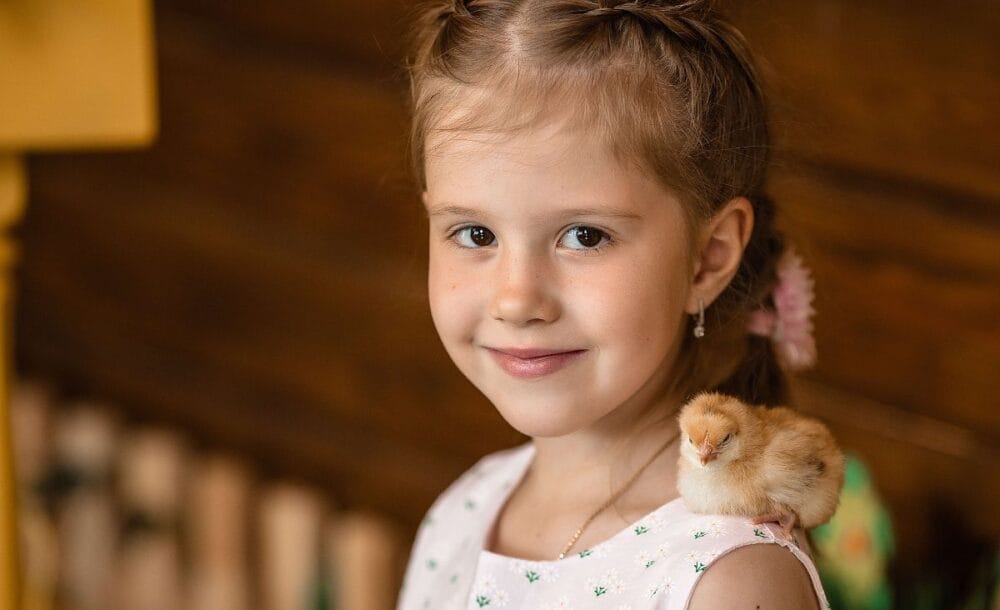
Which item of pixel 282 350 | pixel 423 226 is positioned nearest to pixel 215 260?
pixel 282 350

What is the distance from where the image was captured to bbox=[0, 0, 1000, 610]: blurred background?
137cm

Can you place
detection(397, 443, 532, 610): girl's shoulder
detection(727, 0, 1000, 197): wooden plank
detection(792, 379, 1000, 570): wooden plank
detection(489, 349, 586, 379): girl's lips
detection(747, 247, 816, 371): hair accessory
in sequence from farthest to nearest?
detection(792, 379, 1000, 570): wooden plank
detection(727, 0, 1000, 197): wooden plank
detection(397, 443, 532, 610): girl's shoulder
detection(747, 247, 816, 371): hair accessory
detection(489, 349, 586, 379): girl's lips

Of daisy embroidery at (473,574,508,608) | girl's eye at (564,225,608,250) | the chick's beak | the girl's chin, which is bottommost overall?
daisy embroidery at (473,574,508,608)

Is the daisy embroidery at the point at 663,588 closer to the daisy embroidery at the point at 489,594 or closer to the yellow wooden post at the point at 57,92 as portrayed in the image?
the daisy embroidery at the point at 489,594

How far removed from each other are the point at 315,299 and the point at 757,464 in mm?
1503

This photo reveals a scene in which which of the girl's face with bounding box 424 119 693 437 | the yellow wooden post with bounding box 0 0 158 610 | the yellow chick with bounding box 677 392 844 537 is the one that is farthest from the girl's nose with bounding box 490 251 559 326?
the yellow wooden post with bounding box 0 0 158 610

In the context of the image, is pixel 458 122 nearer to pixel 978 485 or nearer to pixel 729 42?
pixel 729 42

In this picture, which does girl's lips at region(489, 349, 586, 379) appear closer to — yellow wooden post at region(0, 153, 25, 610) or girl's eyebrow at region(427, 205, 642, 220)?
girl's eyebrow at region(427, 205, 642, 220)

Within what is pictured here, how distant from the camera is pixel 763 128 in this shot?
99cm

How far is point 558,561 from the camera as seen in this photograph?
985 mm

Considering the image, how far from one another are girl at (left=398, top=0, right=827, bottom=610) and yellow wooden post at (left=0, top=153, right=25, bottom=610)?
0.36 meters

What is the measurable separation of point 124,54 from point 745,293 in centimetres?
56

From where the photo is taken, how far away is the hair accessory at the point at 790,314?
1021 mm

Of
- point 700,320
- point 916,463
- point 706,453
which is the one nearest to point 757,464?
point 706,453
